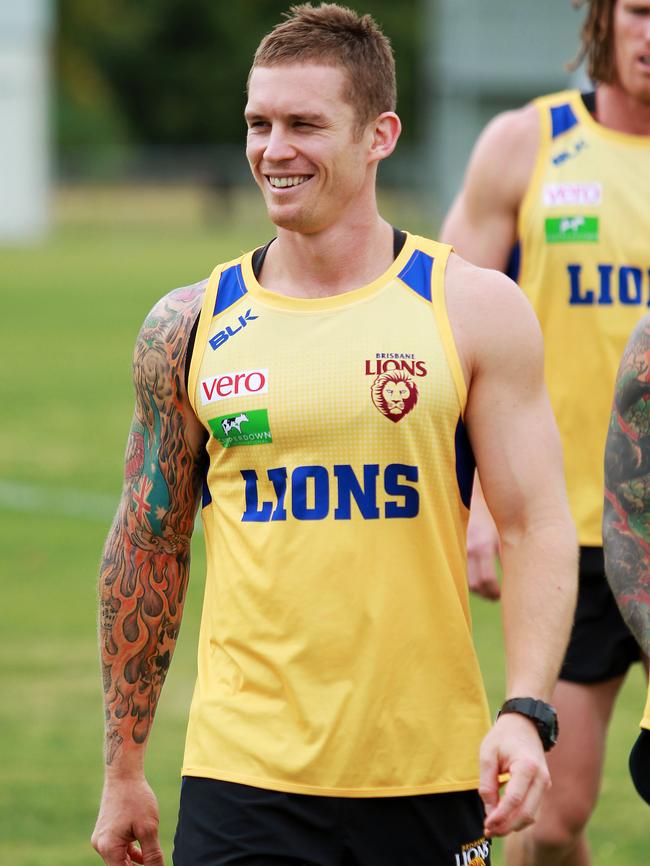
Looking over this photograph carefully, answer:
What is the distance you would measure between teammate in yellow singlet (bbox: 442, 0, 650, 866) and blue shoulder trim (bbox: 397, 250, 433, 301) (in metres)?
1.49

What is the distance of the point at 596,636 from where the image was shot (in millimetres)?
5547

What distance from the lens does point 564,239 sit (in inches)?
219

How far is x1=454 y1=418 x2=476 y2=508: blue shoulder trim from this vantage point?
4.05 metres

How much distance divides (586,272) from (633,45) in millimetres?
663

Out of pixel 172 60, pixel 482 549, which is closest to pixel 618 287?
pixel 482 549

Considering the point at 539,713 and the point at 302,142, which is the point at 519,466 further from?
the point at 302,142

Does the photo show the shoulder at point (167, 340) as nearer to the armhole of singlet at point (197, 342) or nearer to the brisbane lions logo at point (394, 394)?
the armhole of singlet at point (197, 342)

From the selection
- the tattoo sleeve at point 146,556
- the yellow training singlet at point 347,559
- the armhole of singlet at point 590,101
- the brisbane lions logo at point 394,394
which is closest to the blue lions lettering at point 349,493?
the yellow training singlet at point 347,559

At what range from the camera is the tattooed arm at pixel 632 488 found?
3.96 m

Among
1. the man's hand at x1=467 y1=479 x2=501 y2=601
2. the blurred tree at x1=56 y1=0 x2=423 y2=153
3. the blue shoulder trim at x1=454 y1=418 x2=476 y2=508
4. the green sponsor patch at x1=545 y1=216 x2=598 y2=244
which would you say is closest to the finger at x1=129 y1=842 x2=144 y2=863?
the blue shoulder trim at x1=454 y1=418 x2=476 y2=508

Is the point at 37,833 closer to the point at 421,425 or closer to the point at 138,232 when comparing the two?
the point at 421,425

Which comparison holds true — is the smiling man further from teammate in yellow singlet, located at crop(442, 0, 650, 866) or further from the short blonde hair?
teammate in yellow singlet, located at crop(442, 0, 650, 866)

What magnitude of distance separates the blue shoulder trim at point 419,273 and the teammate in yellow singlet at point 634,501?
45 centimetres

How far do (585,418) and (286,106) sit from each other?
187 cm
